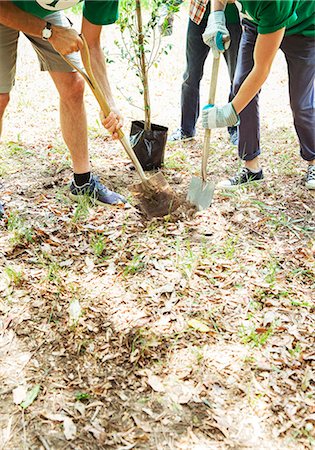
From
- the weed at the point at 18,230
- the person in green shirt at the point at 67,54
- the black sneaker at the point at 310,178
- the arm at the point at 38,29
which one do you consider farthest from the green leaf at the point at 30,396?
the black sneaker at the point at 310,178

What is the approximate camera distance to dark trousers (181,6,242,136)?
10.8ft

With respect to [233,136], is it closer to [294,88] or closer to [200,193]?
[294,88]

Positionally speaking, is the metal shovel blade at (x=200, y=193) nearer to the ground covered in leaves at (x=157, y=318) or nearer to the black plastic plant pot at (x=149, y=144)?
the ground covered in leaves at (x=157, y=318)

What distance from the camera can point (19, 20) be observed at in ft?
6.93

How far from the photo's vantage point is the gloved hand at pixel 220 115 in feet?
8.09

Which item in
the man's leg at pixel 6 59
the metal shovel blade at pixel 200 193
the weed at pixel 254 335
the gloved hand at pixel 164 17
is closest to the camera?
the weed at pixel 254 335

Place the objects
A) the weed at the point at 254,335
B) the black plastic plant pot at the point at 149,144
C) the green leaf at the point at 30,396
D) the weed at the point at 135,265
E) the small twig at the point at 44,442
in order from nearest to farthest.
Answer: the small twig at the point at 44,442, the green leaf at the point at 30,396, the weed at the point at 254,335, the weed at the point at 135,265, the black plastic plant pot at the point at 149,144

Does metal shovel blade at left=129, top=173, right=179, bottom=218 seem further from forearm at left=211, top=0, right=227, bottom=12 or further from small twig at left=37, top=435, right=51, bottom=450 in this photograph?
small twig at left=37, top=435, right=51, bottom=450

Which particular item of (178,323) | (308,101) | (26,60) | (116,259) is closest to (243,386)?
(178,323)

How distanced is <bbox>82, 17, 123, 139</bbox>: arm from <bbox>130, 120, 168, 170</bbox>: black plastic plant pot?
2.13 ft

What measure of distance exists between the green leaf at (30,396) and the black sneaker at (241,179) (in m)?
1.92

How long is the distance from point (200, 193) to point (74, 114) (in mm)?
963

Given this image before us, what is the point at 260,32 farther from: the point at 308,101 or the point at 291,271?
the point at 291,271

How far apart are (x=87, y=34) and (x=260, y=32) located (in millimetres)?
1001
